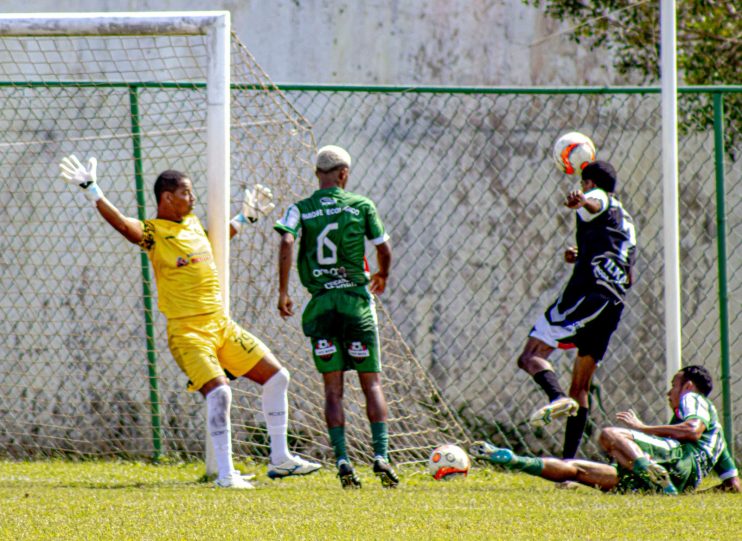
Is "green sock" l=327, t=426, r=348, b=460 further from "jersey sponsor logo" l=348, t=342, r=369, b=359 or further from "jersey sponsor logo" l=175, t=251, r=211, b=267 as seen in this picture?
"jersey sponsor logo" l=175, t=251, r=211, b=267

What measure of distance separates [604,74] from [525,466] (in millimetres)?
4046

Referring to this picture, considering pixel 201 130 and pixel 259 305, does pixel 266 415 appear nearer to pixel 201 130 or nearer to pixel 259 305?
pixel 259 305

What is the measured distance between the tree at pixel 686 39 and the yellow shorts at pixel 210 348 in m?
3.54

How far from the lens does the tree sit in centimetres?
789

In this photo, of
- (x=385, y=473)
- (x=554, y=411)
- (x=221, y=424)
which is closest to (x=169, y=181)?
(x=221, y=424)

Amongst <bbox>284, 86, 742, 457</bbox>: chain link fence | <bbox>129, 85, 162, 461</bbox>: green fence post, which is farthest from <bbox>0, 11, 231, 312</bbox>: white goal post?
<bbox>284, 86, 742, 457</bbox>: chain link fence

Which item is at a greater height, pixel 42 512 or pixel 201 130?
pixel 201 130

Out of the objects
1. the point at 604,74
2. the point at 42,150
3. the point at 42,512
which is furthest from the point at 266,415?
the point at 604,74

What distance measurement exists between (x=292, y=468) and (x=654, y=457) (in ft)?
6.09

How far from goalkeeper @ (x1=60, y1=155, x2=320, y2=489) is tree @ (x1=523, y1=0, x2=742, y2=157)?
3.44 meters

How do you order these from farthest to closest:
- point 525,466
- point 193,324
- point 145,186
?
point 145,186, point 193,324, point 525,466

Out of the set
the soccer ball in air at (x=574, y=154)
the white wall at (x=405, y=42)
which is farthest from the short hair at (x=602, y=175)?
the white wall at (x=405, y=42)

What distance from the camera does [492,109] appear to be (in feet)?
28.5

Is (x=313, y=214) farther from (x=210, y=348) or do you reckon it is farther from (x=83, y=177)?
(x=83, y=177)
